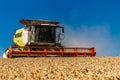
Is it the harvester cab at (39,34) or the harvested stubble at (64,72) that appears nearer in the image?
the harvested stubble at (64,72)

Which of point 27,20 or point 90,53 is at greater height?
point 27,20

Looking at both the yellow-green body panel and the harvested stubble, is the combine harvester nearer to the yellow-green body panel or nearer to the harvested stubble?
the yellow-green body panel

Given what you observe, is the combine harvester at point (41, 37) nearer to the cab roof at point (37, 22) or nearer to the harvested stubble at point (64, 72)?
the cab roof at point (37, 22)

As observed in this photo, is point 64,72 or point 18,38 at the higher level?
point 18,38

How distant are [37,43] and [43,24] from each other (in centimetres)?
209

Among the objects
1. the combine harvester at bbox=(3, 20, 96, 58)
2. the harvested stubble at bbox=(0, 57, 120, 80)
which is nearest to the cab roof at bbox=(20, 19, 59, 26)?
the combine harvester at bbox=(3, 20, 96, 58)

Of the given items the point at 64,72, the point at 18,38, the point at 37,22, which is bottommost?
the point at 64,72

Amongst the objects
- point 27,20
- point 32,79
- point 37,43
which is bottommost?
point 32,79

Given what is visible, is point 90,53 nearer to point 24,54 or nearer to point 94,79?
point 24,54

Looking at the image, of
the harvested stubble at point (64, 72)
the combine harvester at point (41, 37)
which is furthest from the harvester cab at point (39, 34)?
the harvested stubble at point (64, 72)

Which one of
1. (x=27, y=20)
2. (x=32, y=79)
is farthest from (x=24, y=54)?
(x=32, y=79)

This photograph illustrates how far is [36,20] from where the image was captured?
3388 centimetres

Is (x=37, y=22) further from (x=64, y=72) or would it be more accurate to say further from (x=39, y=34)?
(x=64, y=72)

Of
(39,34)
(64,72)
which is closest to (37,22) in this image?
(39,34)
